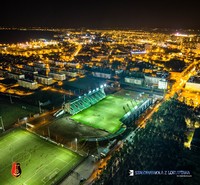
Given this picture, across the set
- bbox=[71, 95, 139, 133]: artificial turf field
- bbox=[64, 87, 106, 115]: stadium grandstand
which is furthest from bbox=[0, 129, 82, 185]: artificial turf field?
bbox=[64, 87, 106, 115]: stadium grandstand

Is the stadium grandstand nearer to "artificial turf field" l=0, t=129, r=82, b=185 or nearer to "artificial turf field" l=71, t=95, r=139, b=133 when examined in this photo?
"artificial turf field" l=71, t=95, r=139, b=133

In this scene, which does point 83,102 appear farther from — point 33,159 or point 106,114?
point 33,159

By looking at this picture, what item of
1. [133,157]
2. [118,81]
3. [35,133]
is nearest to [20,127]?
[35,133]

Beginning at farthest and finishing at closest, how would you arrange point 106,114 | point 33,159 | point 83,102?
point 83,102 → point 106,114 → point 33,159

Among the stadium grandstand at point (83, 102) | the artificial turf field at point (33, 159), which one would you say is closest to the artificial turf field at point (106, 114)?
the stadium grandstand at point (83, 102)

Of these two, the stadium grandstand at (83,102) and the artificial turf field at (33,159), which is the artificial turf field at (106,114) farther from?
the artificial turf field at (33,159)

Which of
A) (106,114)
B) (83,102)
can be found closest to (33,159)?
(106,114)

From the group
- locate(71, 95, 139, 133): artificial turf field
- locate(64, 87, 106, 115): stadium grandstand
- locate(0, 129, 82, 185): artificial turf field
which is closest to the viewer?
locate(0, 129, 82, 185): artificial turf field
